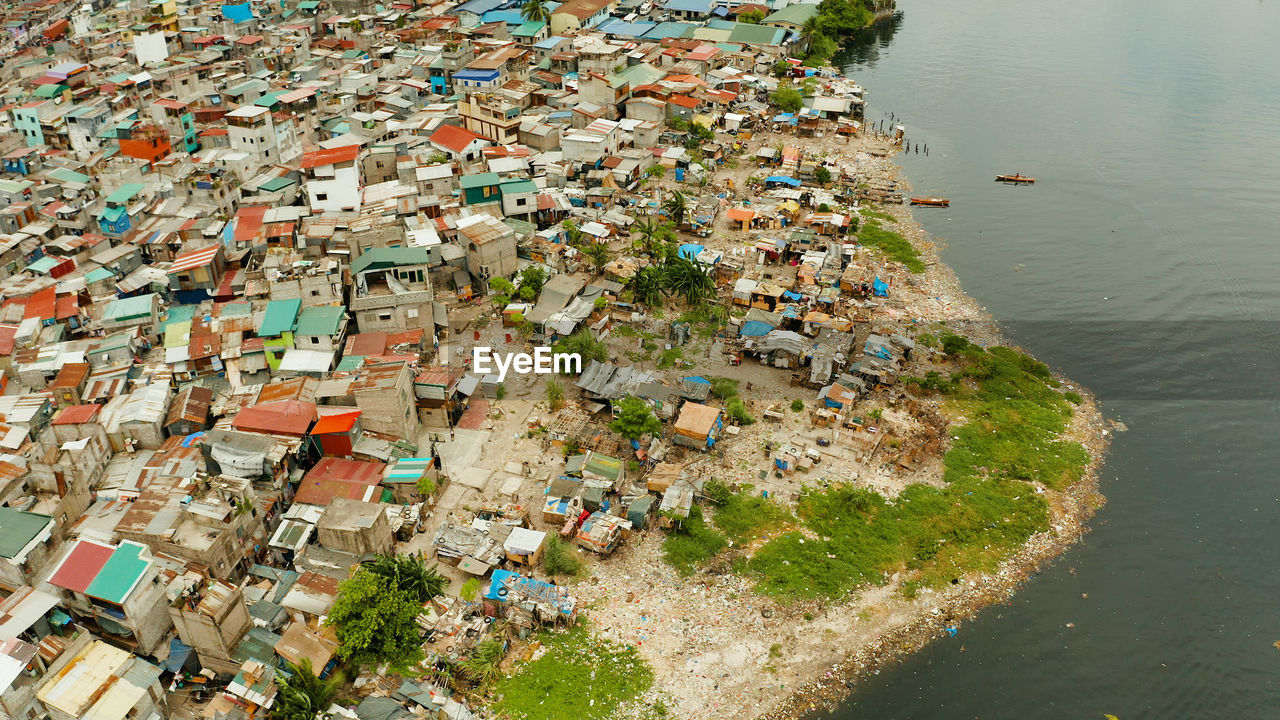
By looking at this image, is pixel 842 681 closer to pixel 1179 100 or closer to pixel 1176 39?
pixel 1179 100

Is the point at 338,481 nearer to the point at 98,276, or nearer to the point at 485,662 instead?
the point at 485,662

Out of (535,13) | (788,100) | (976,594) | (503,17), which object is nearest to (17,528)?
(976,594)

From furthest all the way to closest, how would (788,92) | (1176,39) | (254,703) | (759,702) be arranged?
(1176,39) < (788,92) < (759,702) < (254,703)

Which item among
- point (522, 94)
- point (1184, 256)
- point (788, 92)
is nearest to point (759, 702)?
point (1184, 256)

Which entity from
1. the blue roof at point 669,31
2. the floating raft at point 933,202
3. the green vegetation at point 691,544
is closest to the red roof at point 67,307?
the green vegetation at point 691,544

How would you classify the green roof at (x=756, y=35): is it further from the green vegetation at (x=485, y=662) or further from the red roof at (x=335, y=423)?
the green vegetation at (x=485, y=662)

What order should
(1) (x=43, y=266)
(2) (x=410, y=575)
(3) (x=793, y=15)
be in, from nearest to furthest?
(2) (x=410, y=575)
(1) (x=43, y=266)
(3) (x=793, y=15)
